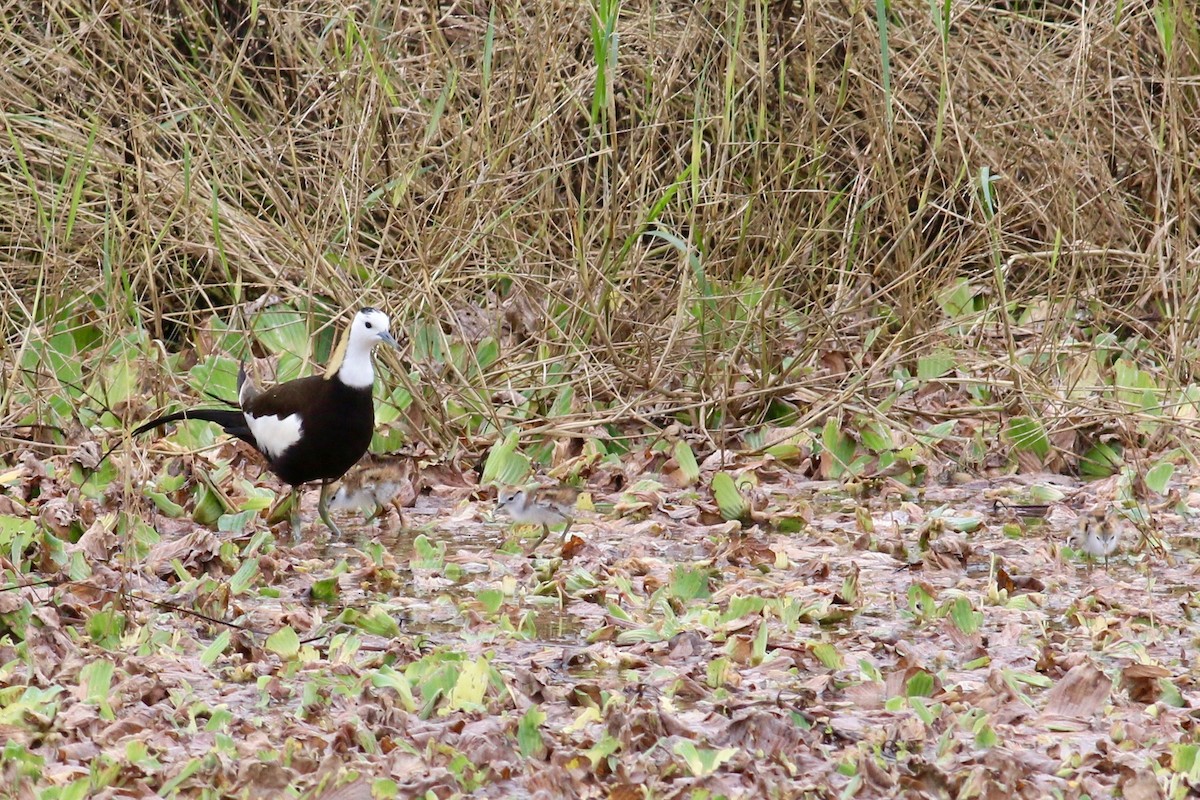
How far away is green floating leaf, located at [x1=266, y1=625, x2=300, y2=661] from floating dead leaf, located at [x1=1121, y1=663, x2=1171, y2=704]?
191 cm

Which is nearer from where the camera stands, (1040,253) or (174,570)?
(174,570)

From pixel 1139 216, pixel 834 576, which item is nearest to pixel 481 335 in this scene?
pixel 834 576

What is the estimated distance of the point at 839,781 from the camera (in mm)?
3311

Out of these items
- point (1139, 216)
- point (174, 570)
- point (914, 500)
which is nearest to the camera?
point (174, 570)

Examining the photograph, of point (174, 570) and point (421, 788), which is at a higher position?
point (421, 788)

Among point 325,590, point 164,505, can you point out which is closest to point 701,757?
point 325,590

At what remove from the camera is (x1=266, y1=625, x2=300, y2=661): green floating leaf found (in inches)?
158

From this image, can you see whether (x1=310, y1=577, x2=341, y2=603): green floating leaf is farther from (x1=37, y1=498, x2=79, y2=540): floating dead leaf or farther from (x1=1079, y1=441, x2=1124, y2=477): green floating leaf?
(x1=1079, y1=441, x2=1124, y2=477): green floating leaf

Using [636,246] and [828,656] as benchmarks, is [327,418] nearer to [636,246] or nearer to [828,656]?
[636,246]

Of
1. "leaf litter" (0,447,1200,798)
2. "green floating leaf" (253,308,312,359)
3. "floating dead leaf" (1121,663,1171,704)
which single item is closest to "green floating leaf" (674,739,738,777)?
"leaf litter" (0,447,1200,798)

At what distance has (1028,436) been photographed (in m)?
6.02

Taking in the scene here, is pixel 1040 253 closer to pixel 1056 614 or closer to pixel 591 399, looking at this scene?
pixel 591 399

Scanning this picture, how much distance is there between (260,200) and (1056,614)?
13.5ft

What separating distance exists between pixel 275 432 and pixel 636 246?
5.75ft
